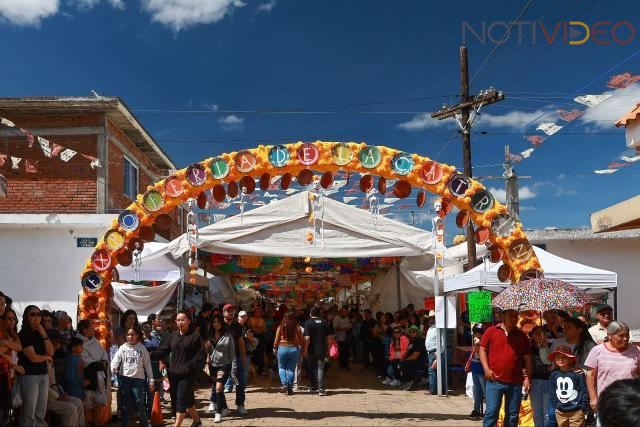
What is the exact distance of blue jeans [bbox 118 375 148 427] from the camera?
29.3 feet

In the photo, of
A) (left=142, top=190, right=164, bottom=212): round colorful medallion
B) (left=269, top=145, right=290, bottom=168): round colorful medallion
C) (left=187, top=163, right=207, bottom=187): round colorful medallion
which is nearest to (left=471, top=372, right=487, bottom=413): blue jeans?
(left=269, top=145, right=290, bottom=168): round colorful medallion

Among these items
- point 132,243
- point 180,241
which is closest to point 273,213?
point 180,241

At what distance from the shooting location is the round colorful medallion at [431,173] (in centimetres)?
Result: 1105

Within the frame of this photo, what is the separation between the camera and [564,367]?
282 inches

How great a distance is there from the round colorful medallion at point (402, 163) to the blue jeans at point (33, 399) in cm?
617

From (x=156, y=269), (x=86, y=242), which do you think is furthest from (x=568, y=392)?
(x=86, y=242)

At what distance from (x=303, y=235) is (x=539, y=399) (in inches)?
271

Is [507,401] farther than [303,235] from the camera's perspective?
No

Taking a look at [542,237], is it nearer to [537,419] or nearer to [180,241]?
[180,241]

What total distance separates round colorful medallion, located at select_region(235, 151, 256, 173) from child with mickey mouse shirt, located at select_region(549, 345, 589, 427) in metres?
5.80

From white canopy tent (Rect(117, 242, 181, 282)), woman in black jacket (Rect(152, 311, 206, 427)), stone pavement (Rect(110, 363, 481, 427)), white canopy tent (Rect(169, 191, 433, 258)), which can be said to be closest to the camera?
woman in black jacket (Rect(152, 311, 206, 427))

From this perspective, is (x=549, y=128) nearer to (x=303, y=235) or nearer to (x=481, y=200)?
(x=481, y=200)

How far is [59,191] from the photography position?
60.7 feet

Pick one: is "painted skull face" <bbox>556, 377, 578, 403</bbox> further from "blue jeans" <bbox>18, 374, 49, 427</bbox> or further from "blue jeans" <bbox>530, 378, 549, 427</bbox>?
"blue jeans" <bbox>18, 374, 49, 427</bbox>
